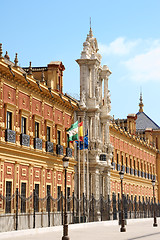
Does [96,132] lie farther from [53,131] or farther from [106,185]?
[53,131]

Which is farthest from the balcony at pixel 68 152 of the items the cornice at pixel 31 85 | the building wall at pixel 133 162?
the building wall at pixel 133 162

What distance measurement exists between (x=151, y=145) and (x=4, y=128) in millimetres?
43654

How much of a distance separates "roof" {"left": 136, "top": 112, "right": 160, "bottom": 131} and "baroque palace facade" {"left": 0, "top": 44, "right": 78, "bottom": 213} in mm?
36852

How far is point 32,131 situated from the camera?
29.2 m

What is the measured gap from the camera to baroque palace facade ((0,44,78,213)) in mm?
25844

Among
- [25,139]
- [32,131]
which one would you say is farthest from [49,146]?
[25,139]

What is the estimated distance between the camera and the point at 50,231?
2584 centimetres

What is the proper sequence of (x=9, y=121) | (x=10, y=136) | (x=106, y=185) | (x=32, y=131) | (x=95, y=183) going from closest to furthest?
(x=10, y=136)
(x=9, y=121)
(x=32, y=131)
(x=95, y=183)
(x=106, y=185)

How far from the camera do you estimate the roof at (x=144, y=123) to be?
234 ft

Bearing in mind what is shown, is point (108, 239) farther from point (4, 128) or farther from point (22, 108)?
point (22, 108)

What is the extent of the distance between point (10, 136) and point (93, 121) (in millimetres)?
12677

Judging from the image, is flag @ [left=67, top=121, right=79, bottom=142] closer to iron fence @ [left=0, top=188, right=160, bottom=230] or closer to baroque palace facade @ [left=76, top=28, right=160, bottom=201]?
baroque palace facade @ [left=76, top=28, right=160, bottom=201]

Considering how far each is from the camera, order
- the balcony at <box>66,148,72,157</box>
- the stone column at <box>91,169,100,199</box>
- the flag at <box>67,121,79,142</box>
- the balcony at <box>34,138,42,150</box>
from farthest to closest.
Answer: the stone column at <box>91,169,100,199</box> < the balcony at <box>66,148,72,157</box> < the flag at <box>67,121,79,142</box> < the balcony at <box>34,138,42,150</box>

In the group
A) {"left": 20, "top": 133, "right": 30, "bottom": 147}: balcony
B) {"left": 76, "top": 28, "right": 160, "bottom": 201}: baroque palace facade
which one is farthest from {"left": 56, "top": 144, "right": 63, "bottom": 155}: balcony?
{"left": 20, "top": 133, "right": 30, "bottom": 147}: balcony
